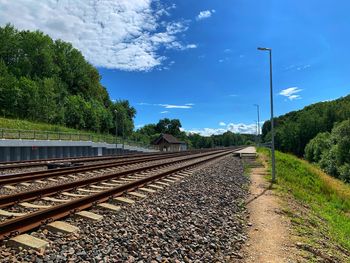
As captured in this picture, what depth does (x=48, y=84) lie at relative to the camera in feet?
276

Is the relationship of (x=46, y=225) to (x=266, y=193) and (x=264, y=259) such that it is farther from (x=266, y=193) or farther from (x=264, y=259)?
(x=266, y=193)

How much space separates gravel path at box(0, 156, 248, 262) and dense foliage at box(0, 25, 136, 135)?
6788 centimetres

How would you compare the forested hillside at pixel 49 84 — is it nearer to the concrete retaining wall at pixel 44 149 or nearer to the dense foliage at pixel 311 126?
the concrete retaining wall at pixel 44 149

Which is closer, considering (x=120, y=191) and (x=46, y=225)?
(x=46, y=225)

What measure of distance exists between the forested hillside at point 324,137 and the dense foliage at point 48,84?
4058 cm

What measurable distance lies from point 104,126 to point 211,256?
104m

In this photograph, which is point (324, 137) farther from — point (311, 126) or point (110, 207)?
point (110, 207)

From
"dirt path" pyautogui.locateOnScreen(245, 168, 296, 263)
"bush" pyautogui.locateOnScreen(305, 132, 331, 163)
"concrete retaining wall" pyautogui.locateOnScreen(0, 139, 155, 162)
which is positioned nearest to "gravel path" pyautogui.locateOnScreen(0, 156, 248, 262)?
"dirt path" pyautogui.locateOnScreen(245, 168, 296, 263)

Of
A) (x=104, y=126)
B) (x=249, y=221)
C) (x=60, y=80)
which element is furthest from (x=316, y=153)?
(x=249, y=221)

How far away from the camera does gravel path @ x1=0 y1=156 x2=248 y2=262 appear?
577 centimetres

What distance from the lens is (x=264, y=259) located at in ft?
22.8

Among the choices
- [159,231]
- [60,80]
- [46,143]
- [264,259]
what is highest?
[60,80]

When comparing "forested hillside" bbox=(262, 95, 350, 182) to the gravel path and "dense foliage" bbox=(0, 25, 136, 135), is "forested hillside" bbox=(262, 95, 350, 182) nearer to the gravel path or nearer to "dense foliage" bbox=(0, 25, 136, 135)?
"dense foliage" bbox=(0, 25, 136, 135)

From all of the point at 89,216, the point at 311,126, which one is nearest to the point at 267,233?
the point at 89,216
